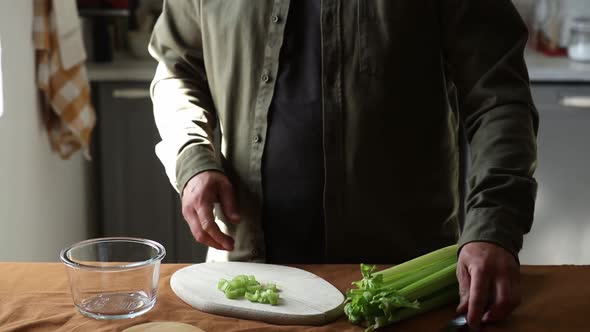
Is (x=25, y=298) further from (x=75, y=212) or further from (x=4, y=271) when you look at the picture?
(x=75, y=212)

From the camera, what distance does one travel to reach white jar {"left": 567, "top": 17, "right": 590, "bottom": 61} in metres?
3.06

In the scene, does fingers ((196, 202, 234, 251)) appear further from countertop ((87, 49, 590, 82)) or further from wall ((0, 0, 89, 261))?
countertop ((87, 49, 590, 82))

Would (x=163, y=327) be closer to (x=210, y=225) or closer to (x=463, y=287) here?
(x=210, y=225)

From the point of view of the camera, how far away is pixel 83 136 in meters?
2.68

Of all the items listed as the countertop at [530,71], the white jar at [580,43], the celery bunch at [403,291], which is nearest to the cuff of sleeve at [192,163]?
the celery bunch at [403,291]

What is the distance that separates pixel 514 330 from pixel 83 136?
5.91 ft

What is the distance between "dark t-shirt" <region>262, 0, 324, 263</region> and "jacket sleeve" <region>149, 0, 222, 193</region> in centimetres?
12

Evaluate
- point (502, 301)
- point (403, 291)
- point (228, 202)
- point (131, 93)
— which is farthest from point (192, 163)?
point (131, 93)

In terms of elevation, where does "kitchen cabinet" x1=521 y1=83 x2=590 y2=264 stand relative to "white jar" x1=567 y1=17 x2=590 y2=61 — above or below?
below

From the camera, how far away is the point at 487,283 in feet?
3.91

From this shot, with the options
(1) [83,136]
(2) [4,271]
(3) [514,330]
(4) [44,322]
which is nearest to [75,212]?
(1) [83,136]

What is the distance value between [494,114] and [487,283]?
35cm

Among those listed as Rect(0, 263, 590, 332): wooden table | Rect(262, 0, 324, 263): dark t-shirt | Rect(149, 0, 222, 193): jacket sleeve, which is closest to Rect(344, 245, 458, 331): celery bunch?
Rect(0, 263, 590, 332): wooden table

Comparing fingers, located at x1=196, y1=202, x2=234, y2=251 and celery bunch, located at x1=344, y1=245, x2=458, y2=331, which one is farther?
fingers, located at x1=196, y1=202, x2=234, y2=251
